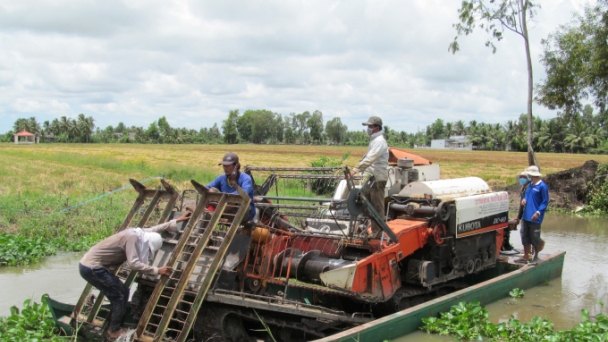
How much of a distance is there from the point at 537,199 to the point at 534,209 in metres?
0.19

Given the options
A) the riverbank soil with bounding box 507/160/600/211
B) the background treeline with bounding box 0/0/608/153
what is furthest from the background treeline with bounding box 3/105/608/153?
the riverbank soil with bounding box 507/160/600/211

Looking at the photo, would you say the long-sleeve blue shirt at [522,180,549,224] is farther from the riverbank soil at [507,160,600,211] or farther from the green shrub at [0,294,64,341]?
the riverbank soil at [507,160,600,211]

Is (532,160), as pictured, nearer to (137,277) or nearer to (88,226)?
(88,226)

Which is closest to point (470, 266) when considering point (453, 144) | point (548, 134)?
point (548, 134)

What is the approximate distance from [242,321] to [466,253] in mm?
3987

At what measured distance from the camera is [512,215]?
707 inches

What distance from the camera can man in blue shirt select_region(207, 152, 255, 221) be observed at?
6715 mm

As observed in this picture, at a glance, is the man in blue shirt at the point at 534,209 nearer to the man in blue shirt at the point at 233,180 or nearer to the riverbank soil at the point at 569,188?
the man in blue shirt at the point at 233,180

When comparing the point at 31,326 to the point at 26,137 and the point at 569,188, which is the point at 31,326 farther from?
the point at 26,137

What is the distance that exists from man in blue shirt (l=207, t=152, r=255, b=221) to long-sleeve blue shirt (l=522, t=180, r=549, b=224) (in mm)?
5473

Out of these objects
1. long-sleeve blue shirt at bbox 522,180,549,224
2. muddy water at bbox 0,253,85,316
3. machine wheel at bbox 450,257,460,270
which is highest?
long-sleeve blue shirt at bbox 522,180,549,224

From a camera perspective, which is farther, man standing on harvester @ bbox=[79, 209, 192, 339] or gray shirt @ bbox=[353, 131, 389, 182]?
gray shirt @ bbox=[353, 131, 389, 182]

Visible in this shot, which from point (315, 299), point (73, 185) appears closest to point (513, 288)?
point (315, 299)

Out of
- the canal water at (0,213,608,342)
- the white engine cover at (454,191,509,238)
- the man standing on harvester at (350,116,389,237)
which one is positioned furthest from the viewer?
the white engine cover at (454,191,509,238)
